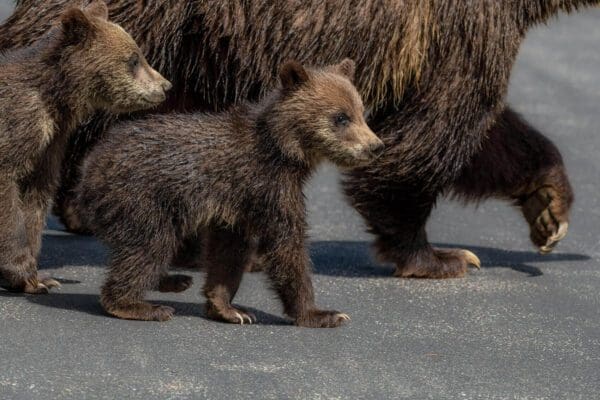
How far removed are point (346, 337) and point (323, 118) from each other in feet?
3.23

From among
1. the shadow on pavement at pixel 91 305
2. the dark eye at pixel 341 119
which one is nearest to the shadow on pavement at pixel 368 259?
the shadow on pavement at pixel 91 305

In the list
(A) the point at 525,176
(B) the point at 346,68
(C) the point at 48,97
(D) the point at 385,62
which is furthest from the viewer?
(A) the point at 525,176

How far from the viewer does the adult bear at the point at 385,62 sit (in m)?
7.58

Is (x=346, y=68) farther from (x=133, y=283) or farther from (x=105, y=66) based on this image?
(x=133, y=283)

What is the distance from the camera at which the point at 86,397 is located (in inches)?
214

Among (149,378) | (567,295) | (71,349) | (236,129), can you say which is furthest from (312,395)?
(567,295)

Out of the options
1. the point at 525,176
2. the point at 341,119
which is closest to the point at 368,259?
the point at 525,176

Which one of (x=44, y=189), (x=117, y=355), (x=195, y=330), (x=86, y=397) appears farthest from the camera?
(x=44, y=189)

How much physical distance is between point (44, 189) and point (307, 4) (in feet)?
5.82

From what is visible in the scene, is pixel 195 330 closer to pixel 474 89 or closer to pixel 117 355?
pixel 117 355

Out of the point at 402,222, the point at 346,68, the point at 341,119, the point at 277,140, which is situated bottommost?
the point at 402,222

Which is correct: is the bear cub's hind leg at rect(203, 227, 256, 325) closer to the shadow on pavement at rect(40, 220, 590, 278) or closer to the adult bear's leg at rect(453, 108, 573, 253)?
the shadow on pavement at rect(40, 220, 590, 278)

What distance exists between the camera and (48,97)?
6688mm

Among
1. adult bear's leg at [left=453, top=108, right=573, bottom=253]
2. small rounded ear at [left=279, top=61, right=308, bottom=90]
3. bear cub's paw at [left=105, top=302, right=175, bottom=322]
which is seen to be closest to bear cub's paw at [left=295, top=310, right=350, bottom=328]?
bear cub's paw at [left=105, top=302, right=175, bottom=322]
